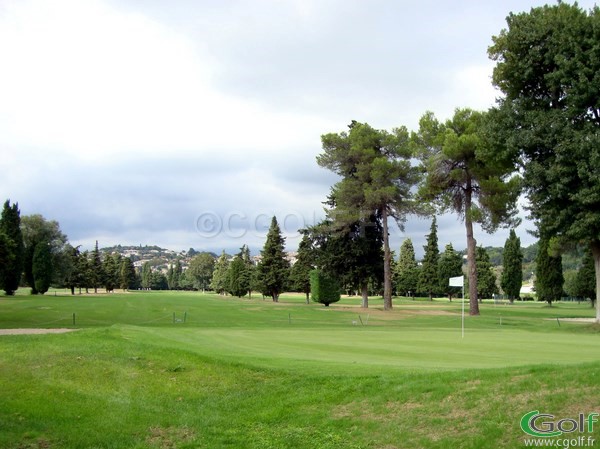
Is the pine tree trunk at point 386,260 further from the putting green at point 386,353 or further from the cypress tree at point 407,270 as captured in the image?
the cypress tree at point 407,270

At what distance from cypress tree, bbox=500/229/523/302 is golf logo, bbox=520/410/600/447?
298 ft

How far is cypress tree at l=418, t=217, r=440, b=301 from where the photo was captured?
98875 mm

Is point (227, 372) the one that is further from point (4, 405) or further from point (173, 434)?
point (4, 405)

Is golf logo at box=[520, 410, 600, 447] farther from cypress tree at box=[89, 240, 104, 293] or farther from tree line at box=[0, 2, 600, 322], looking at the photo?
cypress tree at box=[89, 240, 104, 293]

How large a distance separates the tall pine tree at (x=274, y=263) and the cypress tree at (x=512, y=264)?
1545 inches

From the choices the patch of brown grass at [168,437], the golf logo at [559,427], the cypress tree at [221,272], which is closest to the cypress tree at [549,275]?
the cypress tree at [221,272]

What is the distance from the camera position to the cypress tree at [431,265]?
98875mm

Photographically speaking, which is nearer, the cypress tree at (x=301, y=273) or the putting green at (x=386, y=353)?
the putting green at (x=386, y=353)

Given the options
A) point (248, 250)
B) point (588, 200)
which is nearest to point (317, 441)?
point (588, 200)

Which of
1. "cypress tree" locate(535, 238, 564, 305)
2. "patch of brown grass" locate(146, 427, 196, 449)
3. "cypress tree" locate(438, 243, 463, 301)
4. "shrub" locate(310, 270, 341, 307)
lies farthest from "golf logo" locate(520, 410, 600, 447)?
"cypress tree" locate(438, 243, 463, 301)

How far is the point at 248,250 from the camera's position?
108500 millimetres

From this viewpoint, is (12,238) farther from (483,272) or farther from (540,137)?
(483,272)

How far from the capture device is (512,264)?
93375 mm

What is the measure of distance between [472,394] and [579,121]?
26029mm
